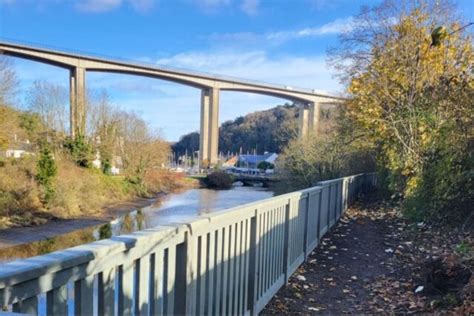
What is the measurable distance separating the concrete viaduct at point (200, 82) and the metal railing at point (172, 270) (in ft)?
99.3

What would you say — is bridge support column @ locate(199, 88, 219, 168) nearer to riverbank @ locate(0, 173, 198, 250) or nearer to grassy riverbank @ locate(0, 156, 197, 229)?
Result: grassy riverbank @ locate(0, 156, 197, 229)

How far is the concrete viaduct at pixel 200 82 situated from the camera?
41656mm

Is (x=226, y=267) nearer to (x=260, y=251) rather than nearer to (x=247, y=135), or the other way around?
(x=260, y=251)

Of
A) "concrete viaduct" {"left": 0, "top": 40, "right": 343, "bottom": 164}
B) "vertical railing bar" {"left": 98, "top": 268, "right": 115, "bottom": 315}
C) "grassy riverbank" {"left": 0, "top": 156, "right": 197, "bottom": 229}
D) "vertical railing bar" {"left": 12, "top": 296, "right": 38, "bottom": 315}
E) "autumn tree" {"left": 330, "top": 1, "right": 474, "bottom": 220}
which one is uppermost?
"concrete viaduct" {"left": 0, "top": 40, "right": 343, "bottom": 164}

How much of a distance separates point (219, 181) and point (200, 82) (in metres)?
17.3

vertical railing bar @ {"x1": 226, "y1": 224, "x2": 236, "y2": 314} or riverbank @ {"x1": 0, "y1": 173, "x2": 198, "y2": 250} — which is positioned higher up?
vertical railing bar @ {"x1": 226, "y1": 224, "x2": 236, "y2": 314}

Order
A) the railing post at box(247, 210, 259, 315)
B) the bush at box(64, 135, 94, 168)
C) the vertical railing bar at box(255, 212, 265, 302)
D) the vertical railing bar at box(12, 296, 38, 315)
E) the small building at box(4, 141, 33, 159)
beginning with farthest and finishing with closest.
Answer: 1. the bush at box(64, 135, 94, 168)
2. the small building at box(4, 141, 33, 159)
3. the vertical railing bar at box(255, 212, 265, 302)
4. the railing post at box(247, 210, 259, 315)
5. the vertical railing bar at box(12, 296, 38, 315)

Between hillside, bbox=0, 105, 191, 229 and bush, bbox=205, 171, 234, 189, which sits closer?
hillside, bbox=0, 105, 191, 229

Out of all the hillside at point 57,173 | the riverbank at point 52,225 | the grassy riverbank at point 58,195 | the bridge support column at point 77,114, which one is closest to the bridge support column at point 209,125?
the hillside at point 57,173

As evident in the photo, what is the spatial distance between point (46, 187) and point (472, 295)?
2067cm

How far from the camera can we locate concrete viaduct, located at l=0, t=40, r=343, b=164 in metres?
41.7

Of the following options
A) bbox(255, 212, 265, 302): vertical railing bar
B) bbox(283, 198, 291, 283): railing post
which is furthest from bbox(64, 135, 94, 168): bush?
bbox(255, 212, 265, 302): vertical railing bar

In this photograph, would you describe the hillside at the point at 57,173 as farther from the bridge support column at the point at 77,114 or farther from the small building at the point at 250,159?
the small building at the point at 250,159

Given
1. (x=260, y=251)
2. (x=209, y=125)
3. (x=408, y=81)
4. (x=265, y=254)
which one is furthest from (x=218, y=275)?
(x=209, y=125)
